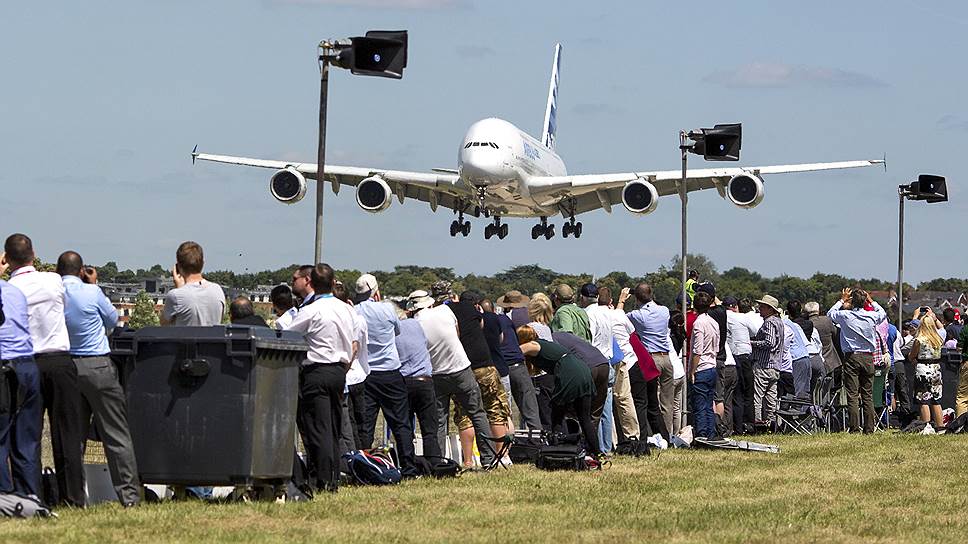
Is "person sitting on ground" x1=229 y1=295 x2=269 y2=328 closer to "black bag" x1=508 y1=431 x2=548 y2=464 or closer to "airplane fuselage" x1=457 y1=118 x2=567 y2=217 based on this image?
"black bag" x1=508 y1=431 x2=548 y2=464

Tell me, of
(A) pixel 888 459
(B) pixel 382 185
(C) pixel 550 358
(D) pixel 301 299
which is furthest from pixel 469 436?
(B) pixel 382 185

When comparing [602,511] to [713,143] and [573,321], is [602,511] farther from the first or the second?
[713,143]

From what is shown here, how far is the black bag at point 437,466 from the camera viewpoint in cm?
1147

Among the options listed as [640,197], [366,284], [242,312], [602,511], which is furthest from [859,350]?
[640,197]

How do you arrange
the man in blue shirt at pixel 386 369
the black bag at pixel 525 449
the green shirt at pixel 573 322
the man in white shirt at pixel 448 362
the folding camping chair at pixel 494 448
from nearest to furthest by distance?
the man in blue shirt at pixel 386 369 → the man in white shirt at pixel 448 362 → the folding camping chair at pixel 494 448 → the black bag at pixel 525 449 → the green shirt at pixel 573 322

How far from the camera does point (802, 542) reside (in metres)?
8.12

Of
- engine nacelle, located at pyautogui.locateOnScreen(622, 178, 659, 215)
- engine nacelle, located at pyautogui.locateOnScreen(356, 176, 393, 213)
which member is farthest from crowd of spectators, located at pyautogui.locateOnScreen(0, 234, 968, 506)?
engine nacelle, located at pyautogui.locateOnScreen(356, 176, 393, 213)

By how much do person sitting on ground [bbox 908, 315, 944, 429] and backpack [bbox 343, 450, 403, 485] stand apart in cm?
876

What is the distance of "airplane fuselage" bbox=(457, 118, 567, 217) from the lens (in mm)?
37688

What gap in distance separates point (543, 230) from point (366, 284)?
34.0 m

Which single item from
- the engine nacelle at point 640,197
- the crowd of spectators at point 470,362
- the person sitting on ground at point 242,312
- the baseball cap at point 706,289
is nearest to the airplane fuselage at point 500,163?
the engine nacelle at point 640,197

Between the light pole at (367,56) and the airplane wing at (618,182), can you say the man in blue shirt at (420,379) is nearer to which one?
the light pole at (367,56)

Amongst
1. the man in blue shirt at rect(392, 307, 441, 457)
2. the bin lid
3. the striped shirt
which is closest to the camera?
the bin lid

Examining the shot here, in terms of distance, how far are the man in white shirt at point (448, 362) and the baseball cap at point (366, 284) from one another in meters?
0.59
